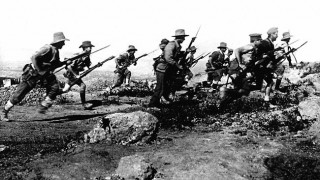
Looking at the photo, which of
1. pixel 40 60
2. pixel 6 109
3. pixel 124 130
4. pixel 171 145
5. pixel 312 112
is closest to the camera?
pixel 124 130

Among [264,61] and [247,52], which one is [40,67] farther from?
[264,61]

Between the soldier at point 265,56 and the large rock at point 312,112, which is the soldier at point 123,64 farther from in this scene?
the large rock at point 312,112

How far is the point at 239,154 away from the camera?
6.33 metres

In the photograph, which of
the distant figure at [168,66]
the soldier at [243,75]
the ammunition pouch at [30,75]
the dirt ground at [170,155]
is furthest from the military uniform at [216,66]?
the ammunition pouch at [30,75]

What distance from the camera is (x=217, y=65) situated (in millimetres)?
17125

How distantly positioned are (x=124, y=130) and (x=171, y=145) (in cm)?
102

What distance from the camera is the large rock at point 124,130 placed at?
22.5 ft

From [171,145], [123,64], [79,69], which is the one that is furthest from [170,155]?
[123,64]

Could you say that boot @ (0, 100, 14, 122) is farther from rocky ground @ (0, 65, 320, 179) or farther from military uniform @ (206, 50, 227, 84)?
military uniform @ (206, 50, 227, 84)

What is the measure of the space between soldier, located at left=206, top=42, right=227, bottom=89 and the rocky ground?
669cm

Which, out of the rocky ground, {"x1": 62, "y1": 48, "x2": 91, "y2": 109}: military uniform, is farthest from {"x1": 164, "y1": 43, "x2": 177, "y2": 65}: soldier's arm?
{"x1": 62, "y1": 48, "x2": 91, "y2": 109}: military uniform

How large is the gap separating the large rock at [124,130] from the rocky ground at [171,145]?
2 cm

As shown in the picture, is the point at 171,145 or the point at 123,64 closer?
the point at 171,145

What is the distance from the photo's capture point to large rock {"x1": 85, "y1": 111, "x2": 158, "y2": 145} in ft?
22.5
